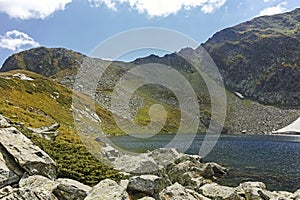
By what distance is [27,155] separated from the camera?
20.4 meters

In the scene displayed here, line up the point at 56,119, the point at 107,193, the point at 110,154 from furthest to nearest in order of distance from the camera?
1. the point at 56,119
2. the point at 110,154
3. the point at 107,193

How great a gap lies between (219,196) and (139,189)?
1242 centimetres

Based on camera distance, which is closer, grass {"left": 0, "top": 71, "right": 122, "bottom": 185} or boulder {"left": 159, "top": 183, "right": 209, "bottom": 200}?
boulder {"left": 159, "top": 183, "right": 209, "bottom": 200}

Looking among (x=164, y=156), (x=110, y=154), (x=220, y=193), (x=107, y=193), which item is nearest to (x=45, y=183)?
(x=107, y=193)

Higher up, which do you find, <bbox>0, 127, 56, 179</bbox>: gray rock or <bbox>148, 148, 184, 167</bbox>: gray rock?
<bbox>0, 127, 56, 179</bbox>: gray rock

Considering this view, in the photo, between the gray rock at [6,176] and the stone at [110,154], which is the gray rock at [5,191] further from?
the stone at [110,154]

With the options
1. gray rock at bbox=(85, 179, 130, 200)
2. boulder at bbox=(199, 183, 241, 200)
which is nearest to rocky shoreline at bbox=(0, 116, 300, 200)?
gray rock at bbox=(85, 179, 130, 200)

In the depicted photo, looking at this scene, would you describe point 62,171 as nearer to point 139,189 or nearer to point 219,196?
point 139,189

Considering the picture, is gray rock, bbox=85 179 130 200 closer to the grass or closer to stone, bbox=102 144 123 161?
the grass

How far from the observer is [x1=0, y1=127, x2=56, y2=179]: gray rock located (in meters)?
19.7

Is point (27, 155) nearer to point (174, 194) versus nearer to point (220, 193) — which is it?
point (174, 194)

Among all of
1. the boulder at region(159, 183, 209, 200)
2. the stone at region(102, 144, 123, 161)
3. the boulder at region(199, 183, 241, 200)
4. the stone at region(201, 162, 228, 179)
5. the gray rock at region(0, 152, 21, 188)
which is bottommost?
the stone at region(201, 162, 228, 179)

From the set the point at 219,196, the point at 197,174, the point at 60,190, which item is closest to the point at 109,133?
the point at 197,174

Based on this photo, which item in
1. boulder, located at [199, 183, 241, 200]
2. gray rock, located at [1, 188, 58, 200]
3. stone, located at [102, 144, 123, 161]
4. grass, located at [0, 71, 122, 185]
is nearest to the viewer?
gray rock, located at [1, 188, 58, 200]
